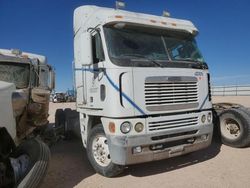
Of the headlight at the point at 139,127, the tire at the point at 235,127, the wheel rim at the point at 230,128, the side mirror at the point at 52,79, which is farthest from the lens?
the side mirror at the point at 52,79

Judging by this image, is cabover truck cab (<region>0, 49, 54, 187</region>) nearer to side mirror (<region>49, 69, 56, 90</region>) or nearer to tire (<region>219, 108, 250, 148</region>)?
side mirror (<region>49, 69, 56, 90</region>)

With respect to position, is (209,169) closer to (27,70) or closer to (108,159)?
(108,159)

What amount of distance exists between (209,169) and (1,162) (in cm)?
385

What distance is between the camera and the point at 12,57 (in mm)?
7820

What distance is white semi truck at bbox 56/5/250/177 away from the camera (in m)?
4.60

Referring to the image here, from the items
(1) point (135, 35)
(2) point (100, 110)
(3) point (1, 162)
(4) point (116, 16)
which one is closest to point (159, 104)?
(2) point (100, 110)

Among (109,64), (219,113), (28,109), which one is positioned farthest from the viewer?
(219,113)

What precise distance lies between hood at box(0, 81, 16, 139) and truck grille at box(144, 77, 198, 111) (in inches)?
90.3

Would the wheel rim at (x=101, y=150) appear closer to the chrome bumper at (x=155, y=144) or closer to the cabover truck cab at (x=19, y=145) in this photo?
the chrome bumper at (x=155, y=144)

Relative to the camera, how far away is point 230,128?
6.91 metres

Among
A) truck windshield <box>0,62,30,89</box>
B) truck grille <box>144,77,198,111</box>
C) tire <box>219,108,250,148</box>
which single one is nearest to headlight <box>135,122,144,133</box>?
truck grille <box>144,77,198,111</box>

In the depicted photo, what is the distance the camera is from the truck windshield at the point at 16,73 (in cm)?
752

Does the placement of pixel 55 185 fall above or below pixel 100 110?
below

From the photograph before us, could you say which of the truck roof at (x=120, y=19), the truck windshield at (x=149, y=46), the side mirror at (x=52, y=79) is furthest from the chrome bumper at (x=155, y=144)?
the side mirror at (x=52, y=79)
